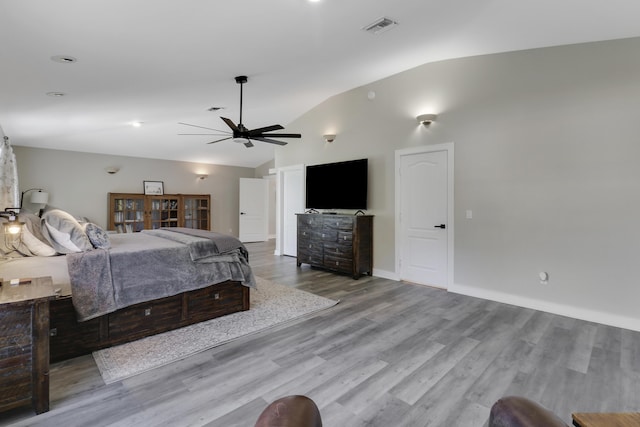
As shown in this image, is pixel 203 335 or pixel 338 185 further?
pixel 338 185

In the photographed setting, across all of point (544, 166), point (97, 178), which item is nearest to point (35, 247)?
point (97, 178)

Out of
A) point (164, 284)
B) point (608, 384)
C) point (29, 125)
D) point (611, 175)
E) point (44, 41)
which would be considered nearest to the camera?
point (608, 384)

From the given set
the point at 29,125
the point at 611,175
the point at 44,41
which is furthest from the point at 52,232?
the point at 611,175

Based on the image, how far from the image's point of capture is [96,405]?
1.95 metres

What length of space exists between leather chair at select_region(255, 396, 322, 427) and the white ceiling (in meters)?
2.59

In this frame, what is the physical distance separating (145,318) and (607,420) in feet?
10.2

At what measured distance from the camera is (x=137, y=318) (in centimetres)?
282

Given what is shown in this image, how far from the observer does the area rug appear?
2.40 meters

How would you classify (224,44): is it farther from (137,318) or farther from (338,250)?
(338,250)

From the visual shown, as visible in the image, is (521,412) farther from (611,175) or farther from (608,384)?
(611,175)

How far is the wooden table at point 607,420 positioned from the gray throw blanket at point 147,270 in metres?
2.98

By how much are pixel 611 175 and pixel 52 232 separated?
559cm

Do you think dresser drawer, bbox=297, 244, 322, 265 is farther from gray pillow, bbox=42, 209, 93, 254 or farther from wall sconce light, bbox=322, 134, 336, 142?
gray pillow, bbox=42, 209, 93, 254

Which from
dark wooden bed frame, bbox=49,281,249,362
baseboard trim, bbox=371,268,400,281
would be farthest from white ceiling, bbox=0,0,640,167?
baseboard trim, bbox=371,268,400,281
